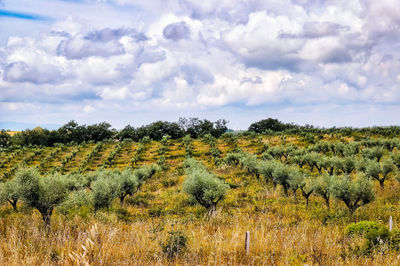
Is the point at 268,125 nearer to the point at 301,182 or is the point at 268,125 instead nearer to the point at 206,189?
the point at 301,182

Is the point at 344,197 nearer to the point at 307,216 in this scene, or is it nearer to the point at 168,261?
the point at 307,216

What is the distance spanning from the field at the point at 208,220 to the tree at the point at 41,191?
33.5 inches

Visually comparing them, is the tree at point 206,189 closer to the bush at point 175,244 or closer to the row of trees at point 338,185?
the row of trees at point 338,185

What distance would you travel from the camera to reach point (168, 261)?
623cm

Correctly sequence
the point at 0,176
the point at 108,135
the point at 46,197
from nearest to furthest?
the point at 46,197 < the point at 0,176 < the point at 108,135

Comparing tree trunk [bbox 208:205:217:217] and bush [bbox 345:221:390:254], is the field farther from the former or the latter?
tree trunk [bbox 208:205:217:217]

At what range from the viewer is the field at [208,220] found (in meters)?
6.16

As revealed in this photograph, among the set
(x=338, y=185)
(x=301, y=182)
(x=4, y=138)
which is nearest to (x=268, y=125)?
(x=301, y=182)

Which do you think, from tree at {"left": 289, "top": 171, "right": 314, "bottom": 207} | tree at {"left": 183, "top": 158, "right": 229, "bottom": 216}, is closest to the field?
tree at {"left": 289, "top": 171, "right": 314, "bottom": 207}

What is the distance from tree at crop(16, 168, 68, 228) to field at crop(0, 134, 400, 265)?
851 mm

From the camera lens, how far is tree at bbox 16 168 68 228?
12.9 metres

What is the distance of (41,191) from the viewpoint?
43.1 feet

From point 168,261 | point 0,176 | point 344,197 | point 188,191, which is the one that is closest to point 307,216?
point 344,197

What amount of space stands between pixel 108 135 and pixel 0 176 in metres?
62.0
